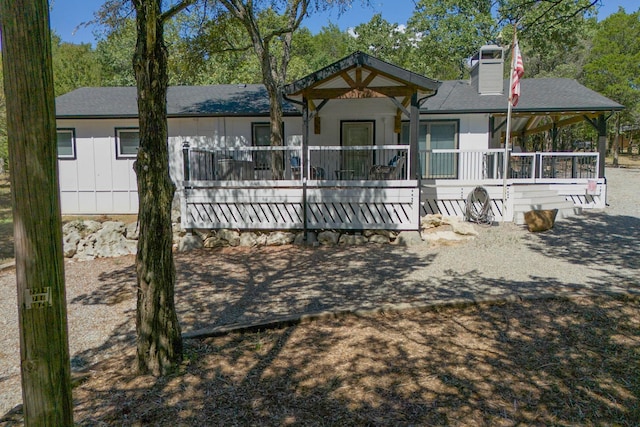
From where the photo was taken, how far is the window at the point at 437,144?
1295 centimetres

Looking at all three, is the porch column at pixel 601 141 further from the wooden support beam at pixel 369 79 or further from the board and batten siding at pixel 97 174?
the board and batten siding at pixel 97 174

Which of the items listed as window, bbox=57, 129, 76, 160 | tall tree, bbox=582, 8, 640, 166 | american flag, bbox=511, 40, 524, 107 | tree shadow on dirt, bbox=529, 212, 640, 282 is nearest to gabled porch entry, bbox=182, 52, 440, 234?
tree shadow on dirt, bbox=529, 212, 640, 282

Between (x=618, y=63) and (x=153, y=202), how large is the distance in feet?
109

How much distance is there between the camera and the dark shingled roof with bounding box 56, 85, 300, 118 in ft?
43.7

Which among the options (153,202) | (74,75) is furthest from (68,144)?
(74,75)

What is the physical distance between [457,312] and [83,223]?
8434mm

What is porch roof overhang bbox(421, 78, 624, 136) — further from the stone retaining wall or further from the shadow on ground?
the shadow on ground

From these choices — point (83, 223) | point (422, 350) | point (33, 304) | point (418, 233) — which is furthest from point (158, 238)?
point (83, 223)

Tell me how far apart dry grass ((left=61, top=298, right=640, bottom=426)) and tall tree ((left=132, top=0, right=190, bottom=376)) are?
0.87ft

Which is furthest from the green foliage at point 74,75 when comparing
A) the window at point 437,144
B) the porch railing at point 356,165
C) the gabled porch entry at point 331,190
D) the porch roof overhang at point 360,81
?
the window at point 437,144

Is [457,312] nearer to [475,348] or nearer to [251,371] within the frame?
[475,348]

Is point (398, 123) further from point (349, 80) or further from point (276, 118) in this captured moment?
point (276, 118)

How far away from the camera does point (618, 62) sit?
28.6 metres

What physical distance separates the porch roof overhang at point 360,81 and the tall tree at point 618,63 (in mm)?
25223
